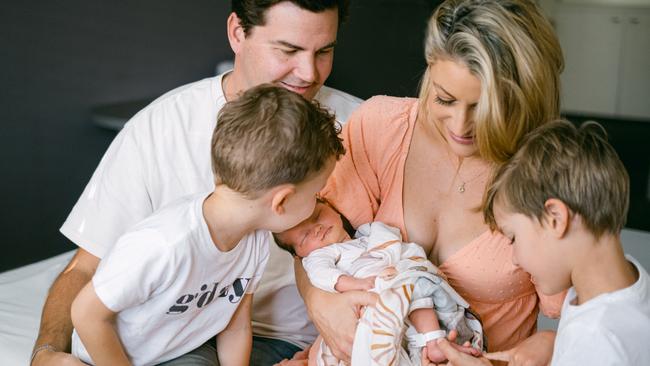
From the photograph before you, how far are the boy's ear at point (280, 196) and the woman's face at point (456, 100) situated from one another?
35 cm

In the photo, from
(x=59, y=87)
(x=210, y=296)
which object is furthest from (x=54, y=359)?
(x=59, y=87)

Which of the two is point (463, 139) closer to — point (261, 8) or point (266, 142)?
point (266, 142)

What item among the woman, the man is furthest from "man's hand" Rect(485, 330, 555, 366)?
the man

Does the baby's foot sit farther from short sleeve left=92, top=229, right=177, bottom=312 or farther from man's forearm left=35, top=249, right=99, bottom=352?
man's forearm left=35, top=249, right=99, bottom=352

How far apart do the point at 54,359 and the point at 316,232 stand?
0.63 metres

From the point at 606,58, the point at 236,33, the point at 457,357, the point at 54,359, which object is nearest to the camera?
the point at 457,357

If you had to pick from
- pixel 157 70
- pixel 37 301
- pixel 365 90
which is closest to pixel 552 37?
pixel 37 301

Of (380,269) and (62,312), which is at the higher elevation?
(380,269)

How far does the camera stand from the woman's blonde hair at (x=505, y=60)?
155cm

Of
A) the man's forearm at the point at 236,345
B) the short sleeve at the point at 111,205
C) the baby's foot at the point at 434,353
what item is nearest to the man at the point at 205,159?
the short sleeve at the point at 111,205

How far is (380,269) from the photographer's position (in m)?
1.65

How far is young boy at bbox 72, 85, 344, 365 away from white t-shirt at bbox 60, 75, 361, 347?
0.31m

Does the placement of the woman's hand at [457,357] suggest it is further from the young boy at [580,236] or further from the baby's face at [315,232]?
the baby's face at [315,232]

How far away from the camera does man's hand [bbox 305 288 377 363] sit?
162 centimetres
